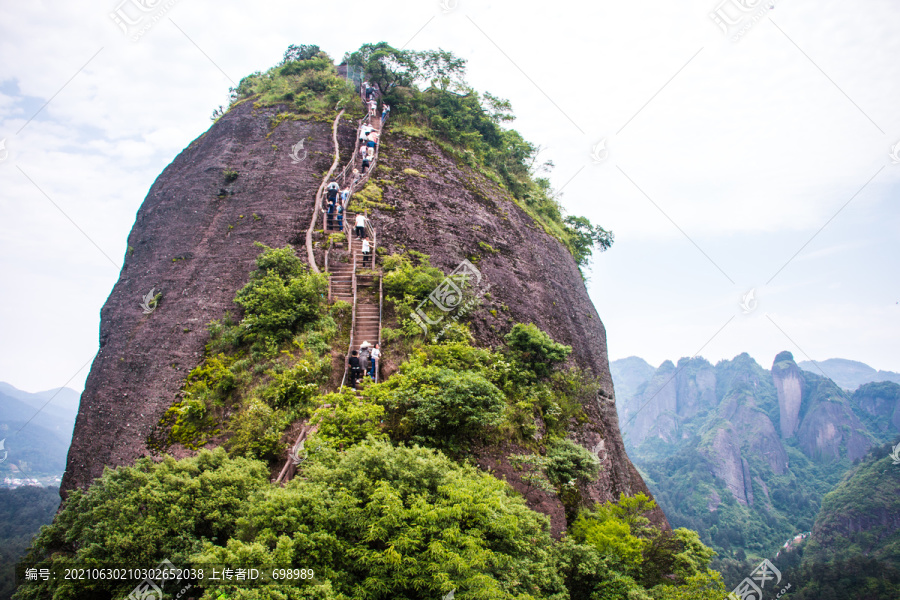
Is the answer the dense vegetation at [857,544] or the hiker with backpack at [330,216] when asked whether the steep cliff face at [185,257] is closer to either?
the hiker with backpack at [330,216]

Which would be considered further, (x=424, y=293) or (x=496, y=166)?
(x=496, y=166)

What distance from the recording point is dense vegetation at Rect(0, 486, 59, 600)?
4750 cm

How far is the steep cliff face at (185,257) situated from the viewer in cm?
1166

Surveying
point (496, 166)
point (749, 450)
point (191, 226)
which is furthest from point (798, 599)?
point (749, 450)

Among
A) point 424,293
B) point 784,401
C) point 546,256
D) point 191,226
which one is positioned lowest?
point 424,293

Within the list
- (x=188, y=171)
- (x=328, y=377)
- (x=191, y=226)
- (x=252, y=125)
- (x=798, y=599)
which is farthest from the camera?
(x=798, y=599)

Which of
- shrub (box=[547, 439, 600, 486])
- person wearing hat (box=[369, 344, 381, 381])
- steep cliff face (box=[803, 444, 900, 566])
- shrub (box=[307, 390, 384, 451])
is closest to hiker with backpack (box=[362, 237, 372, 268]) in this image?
person wearing hat (box=[369, 344, 381, 381])

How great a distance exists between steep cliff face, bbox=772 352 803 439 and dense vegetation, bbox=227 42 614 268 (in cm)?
14867

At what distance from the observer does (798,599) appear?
41.5m

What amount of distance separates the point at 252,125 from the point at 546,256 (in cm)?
1440

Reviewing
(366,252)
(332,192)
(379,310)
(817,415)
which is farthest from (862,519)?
(332,192)

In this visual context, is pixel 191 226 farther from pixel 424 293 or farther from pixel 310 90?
pixel 310 90

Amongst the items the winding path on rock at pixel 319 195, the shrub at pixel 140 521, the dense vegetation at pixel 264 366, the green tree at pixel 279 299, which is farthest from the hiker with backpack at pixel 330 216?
the shrub at pixel 140 521

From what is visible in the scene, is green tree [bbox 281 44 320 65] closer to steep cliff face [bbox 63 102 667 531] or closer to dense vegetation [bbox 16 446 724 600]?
steep cliff face [bbox 63 102 667 531]
